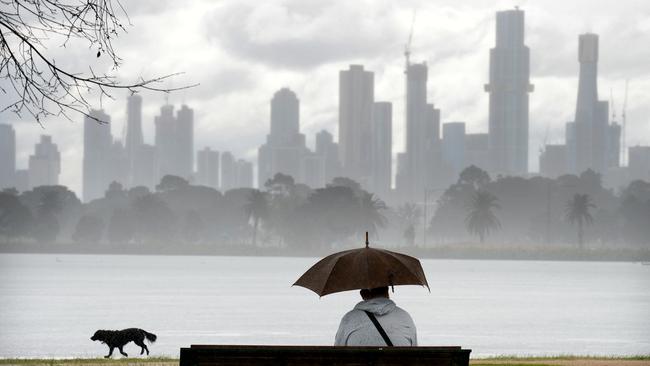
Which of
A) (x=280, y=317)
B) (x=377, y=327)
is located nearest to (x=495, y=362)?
(x=377, y=327)

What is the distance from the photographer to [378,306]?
9.84 metres

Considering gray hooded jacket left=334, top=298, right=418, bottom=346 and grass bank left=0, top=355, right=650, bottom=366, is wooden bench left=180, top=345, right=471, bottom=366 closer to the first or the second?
gray hooded jacket left=334, top=298, right=418, bottom=346

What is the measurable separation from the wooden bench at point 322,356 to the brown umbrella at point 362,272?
4.21 ft

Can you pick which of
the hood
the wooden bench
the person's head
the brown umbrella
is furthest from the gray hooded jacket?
the brown umbrella

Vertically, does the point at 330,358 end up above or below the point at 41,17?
below

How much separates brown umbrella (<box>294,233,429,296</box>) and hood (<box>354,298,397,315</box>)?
0.57m

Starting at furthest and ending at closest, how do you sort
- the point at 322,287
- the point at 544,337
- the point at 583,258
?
the point at 583,258 → the point at 544,337 → the point at 322,287

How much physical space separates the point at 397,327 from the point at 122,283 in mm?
103761

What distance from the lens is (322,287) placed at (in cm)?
1078

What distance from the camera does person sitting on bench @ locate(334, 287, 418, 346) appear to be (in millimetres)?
9719

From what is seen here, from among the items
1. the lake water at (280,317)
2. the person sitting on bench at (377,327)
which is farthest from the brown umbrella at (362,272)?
the lake water at (280,317)

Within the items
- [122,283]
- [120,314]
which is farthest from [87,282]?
[120,314]

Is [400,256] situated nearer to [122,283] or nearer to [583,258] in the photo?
[122,283]

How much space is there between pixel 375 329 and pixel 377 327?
0.11ft
